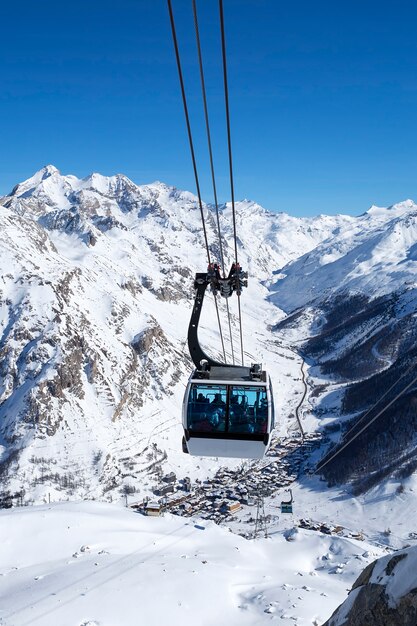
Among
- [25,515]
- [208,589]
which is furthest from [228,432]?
[25,515]

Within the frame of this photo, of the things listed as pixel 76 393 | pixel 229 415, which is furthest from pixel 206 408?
pixel 76 393

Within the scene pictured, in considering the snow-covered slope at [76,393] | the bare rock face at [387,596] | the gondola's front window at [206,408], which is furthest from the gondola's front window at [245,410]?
the snow-covered slope at [76,393]

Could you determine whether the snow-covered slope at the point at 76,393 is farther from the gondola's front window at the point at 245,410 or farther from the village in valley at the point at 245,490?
the gondola's front window at the point at 245,410

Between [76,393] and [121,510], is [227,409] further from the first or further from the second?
[76,393]

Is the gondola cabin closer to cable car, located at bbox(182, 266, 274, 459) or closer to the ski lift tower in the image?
cable car, located at bbox(182, 266, 274, 459)

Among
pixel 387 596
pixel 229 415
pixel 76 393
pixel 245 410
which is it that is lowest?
pixel 387 596

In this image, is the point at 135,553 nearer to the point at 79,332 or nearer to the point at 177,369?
the point at 79,332

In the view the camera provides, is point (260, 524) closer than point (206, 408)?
No
